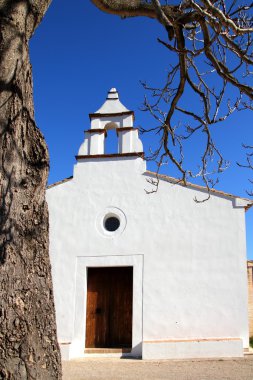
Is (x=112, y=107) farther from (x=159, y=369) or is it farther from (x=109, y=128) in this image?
(x=159, y=369)

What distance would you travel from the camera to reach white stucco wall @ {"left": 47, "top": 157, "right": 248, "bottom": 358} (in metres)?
10.3

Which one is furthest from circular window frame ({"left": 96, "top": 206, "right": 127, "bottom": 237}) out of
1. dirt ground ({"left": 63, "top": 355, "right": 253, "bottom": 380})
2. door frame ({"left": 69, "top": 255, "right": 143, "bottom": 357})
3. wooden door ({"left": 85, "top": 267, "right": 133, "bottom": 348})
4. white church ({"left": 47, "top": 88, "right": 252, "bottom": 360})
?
dirt ground ({"left": 63, "top": 355, "right": 253, "bottom": 380})

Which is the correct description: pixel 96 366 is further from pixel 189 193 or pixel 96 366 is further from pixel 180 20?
pixel 180 20

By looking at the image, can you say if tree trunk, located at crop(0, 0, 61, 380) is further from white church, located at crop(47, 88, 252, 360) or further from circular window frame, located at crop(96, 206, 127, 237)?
circular window frame, located at crop(96, 206, 127, 237)

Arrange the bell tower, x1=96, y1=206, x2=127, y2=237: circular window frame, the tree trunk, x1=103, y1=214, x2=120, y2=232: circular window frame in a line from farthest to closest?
the bell tower → x1=103, y1=214, x2=120, y2=232: circular window frame → x1=96, y1=206, x2=127, y2=237: circular window frame → the tree trunk

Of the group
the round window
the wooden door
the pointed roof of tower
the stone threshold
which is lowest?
the stone threshold

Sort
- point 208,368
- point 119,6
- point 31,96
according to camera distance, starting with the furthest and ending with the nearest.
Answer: point 208,368 → point 119,6 → point 31,96

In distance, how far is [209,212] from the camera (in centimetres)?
1101

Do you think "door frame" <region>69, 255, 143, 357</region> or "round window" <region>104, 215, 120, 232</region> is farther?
"round window" <region>104, 215, 120, 232</region>

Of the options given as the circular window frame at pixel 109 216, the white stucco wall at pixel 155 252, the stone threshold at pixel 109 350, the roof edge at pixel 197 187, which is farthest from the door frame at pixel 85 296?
the roof edge at pixel 197 187

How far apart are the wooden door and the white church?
0.08ft

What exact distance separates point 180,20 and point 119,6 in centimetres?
61

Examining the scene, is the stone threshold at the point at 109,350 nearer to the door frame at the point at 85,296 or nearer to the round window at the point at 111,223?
the door frame at the point at 85,296

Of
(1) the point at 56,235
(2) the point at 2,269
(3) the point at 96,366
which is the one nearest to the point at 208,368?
(3) the point at 96,366
